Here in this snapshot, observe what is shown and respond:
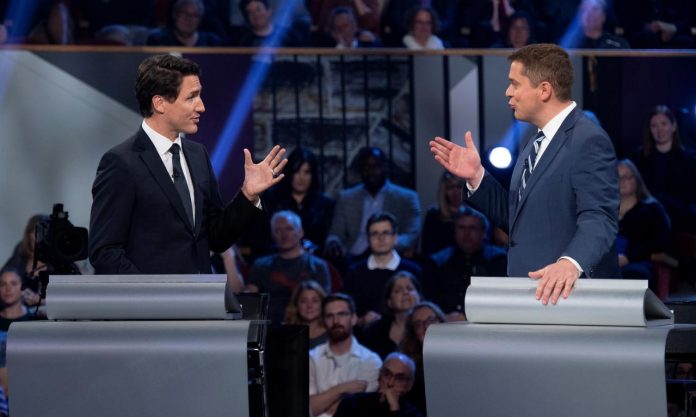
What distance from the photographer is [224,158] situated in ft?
21.4

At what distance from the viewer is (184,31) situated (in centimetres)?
700

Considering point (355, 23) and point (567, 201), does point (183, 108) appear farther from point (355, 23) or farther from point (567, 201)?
point (355, 23)

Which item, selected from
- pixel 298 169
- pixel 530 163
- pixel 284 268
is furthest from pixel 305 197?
pixel 530 163

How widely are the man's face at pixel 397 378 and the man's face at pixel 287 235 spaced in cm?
108

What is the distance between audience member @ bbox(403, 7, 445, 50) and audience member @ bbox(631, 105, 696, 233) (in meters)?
1.36

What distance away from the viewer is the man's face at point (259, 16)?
7070mm

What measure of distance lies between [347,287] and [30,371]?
3.56m

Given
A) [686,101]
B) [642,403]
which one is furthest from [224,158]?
[642,403]

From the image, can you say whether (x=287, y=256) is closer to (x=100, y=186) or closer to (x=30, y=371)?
(x=100, y=186)

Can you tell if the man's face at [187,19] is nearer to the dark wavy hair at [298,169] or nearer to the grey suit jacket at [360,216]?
the dark wavy hair at [298,169]

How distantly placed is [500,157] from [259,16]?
1.74 metres

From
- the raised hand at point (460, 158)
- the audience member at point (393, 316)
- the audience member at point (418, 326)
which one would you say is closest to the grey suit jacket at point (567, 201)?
the raised hand at point (460, 158)

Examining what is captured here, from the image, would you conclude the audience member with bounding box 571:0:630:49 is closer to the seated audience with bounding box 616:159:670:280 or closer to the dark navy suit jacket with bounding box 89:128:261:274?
the seated audience with bounding box 616:159:670:280

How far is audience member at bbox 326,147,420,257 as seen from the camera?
6402 millimetres
